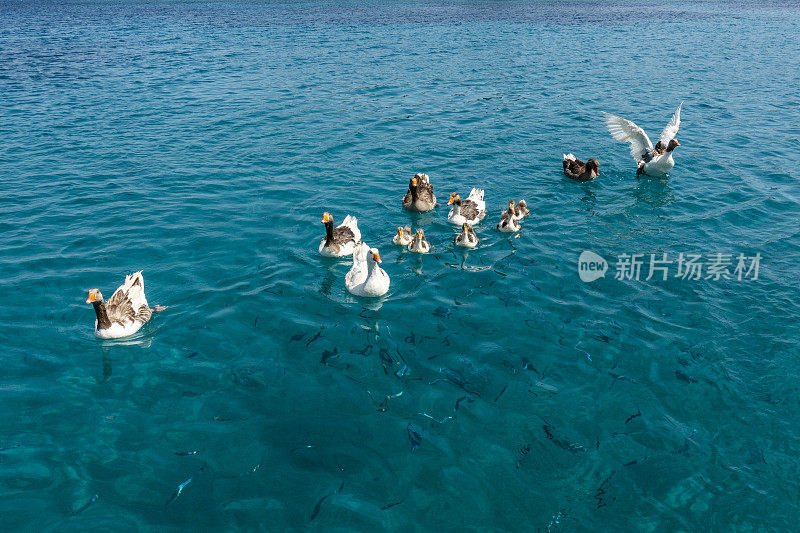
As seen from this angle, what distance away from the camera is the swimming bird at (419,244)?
59.5 feet

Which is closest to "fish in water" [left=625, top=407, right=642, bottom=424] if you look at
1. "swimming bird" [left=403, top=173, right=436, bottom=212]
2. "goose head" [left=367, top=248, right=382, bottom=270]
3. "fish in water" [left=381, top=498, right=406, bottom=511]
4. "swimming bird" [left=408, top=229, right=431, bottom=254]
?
"fish in water" [left=381, top=498, right=406, bottom=511]

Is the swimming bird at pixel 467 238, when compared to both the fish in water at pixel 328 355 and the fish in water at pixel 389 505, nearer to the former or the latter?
the fish in water at pixel 328 355

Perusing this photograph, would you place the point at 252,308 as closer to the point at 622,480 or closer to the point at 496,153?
the point at 622,480

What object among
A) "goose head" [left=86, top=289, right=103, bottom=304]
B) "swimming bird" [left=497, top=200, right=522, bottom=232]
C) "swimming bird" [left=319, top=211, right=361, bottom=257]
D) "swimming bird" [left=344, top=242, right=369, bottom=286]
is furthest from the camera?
"swimming bird" [left=497, top=200, right=522, bottom=232]

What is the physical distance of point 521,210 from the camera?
2020 cm

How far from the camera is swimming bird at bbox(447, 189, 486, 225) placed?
64.4ft

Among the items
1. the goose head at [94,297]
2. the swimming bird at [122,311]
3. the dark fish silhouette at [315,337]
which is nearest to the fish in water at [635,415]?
the dark fish silhouette at [315,337]

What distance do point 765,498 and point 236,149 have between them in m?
24.9

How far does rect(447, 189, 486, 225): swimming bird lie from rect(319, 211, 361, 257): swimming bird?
3484mm

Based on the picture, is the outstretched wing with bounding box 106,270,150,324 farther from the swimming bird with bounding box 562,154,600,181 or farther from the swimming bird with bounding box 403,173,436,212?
the swimming bird with bounding box 562,154,600,181

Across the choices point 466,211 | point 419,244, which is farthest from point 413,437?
point 466,211

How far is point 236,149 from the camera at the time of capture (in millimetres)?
27828

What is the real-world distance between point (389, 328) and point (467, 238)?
5069 mm

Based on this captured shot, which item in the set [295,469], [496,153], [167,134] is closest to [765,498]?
[295,469]
